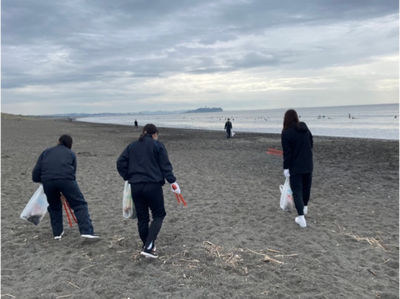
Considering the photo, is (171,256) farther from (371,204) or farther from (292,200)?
(371,204)

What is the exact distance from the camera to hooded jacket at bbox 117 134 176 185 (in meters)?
4.37

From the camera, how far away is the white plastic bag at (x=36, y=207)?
18.0ft

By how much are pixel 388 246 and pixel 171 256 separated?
3.31m

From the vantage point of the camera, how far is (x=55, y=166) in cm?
503

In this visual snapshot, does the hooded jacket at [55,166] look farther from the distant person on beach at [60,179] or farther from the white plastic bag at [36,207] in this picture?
the white plastic bag at [36,207]

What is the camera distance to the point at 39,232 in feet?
19.4

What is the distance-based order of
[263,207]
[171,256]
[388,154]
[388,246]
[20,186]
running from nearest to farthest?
[171,256]
[388,246]
[263,207]
[20,186]
[388,154]

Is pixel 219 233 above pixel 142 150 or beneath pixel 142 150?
beneath

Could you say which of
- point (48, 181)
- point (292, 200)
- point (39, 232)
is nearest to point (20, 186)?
point (39, 232)

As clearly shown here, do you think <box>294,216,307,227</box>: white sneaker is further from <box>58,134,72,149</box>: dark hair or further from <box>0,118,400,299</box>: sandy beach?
<box>58,134,72,149</box>: dark hair

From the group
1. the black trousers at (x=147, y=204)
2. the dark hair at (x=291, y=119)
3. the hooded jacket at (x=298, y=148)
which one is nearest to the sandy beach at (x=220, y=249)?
the black trousers at (x=147, y=204)

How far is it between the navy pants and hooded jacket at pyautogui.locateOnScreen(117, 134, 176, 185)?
1128 millimetres

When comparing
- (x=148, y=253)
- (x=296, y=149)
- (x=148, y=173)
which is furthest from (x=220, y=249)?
A: (x=296, y=149)

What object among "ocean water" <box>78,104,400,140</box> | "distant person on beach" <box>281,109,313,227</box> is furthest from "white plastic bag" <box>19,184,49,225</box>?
"ocean water" <box>78,104,400,140</box>
